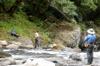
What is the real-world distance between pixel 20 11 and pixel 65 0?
634cm

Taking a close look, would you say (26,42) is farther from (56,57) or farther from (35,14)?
(56,57)

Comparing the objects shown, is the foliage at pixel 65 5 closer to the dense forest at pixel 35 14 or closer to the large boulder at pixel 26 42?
the dense forest at pixel 35 14

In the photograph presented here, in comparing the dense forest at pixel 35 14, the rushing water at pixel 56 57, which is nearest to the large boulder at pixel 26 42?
the dense forest at pixel 35 14

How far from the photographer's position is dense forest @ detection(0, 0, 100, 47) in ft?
124

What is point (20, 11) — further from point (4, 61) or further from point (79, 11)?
point (4, 61)

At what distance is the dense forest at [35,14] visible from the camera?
37.9 m

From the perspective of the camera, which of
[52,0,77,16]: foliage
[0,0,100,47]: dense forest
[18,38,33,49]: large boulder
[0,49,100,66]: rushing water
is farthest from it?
[52,0,77,16]: foliage

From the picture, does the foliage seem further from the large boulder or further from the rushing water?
the rushing water

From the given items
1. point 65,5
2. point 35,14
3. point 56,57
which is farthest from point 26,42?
point 56,57

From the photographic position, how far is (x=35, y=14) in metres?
44.2

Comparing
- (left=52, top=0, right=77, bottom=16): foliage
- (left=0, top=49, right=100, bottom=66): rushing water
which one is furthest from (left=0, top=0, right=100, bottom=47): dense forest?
(left=0, top=49, right=100, bottom=66): rushing water

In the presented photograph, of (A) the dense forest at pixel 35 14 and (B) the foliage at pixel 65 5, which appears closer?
(A) the dense forest at pixel 35 14

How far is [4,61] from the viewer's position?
17172mm

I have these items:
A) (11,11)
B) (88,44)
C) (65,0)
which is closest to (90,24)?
(65,0)
